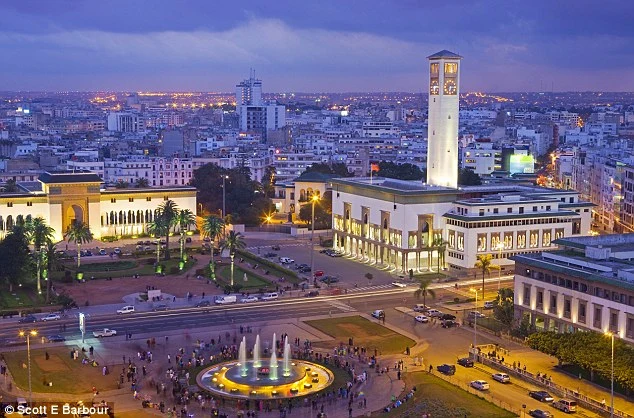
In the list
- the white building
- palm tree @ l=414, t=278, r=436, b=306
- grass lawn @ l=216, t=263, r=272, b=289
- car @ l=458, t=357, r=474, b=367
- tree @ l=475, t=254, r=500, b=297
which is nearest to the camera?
car @ l=458, t=357, r=474, b=367

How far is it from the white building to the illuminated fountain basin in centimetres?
1794

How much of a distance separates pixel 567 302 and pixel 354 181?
42.5 m

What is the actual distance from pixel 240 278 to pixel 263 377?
31.8m

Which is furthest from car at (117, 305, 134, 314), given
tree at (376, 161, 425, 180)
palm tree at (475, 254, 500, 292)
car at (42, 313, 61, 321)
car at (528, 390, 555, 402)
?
tree at (376, 161, 425, 180)

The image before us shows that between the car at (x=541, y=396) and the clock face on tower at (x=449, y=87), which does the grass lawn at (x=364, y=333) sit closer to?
the car at (x=541, y=396)

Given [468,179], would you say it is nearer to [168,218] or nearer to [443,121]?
[443,121]

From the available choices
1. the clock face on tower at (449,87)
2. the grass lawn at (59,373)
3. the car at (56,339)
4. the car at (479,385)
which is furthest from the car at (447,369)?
the clock face on tower at (449,87)

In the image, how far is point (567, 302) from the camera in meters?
63.4

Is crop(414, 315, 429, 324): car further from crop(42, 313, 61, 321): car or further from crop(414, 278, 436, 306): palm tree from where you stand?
crop(42, 313, 61, 321): car

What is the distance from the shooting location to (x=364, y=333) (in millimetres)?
67062

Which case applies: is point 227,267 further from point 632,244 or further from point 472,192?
point 632,244

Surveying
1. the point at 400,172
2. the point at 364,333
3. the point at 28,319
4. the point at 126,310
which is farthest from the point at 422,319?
the point at 400,172

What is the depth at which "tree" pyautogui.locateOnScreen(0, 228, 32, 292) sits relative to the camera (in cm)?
7756

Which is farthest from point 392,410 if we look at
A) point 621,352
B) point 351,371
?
point 621,352
